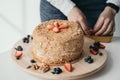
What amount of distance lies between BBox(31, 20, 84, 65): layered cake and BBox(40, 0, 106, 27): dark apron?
1.06 ft

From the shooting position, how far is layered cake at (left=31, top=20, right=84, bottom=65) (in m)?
0.82

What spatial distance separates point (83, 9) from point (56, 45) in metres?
0.45

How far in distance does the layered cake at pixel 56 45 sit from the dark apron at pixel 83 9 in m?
0.32

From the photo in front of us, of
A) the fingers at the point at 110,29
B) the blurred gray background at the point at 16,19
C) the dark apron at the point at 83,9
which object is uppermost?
the dark apron at the point at 83,9

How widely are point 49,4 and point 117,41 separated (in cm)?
33

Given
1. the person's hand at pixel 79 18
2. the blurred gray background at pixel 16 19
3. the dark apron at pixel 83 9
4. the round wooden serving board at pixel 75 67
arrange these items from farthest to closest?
the blurred gray background at pixel 16 19, the dark apron at pixel 83 9, the person's hand at pixel 79 18, the round wooden serving board at pixel 75 67

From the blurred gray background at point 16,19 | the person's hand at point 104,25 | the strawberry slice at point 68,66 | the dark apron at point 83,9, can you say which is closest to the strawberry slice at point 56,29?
the strawberry slice at point 68,66

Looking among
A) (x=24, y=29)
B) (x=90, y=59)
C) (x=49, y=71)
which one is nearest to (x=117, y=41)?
(x=90, y=59)

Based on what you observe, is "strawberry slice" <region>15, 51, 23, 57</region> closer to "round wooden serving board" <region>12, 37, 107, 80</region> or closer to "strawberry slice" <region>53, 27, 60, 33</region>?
A: "round wooden serving board" <region>12, 37, 107, 80</region>

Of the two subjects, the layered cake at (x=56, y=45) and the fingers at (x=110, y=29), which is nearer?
the layered cake at (x=56, y=45)

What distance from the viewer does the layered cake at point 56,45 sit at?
82 cm

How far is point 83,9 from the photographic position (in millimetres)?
1223

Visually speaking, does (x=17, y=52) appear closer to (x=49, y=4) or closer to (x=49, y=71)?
(x=49, y=71)

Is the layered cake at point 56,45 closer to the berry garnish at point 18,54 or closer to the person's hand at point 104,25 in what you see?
the berry garnish at point 18,54
